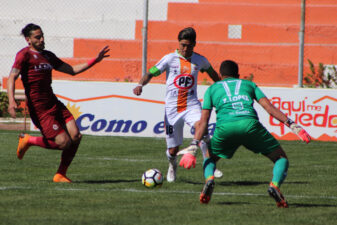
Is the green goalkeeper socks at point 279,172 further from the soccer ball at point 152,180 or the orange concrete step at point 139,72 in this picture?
the orange concrete step at point 139,72

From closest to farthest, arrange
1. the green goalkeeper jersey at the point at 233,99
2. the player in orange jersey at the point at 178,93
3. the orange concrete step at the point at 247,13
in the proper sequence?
the green goalkeeper jersey at the point at 233,99
the player in orange jersey at the point at 178,93
the orange concrete step at the point at 247,13

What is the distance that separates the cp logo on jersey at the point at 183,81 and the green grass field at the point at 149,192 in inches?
49.5

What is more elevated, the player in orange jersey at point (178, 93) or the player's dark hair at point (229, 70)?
the player's dark hair at point (229, 70)

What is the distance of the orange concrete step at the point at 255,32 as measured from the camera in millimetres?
22844

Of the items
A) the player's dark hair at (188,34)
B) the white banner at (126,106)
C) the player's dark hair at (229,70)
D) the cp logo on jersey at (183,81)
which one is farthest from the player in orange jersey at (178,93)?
the white banner at (126,106)

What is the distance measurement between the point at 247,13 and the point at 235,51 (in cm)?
222

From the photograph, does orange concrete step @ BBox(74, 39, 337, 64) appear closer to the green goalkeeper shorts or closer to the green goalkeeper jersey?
the green goalkeeper jersey

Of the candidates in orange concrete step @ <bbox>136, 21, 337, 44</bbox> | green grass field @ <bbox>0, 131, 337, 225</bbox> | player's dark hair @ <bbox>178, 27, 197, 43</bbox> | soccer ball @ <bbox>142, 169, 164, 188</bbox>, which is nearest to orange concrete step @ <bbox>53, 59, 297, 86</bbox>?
orange concrete step @ <bbox>136, 21, 337, 44</bbox>

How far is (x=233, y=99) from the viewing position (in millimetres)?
7586

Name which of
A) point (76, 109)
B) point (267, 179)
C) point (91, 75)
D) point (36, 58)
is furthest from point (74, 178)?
point (91, 75)

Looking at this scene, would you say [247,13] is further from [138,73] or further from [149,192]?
[149,192]

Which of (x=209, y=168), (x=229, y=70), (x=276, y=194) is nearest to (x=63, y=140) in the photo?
(x=209, y=168)

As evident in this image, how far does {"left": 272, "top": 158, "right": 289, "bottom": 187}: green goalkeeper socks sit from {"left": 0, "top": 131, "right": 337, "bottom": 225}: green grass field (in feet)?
0.90

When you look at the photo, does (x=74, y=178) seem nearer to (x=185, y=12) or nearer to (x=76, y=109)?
(x=76, y=109)
